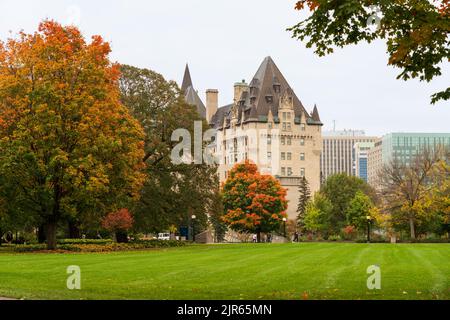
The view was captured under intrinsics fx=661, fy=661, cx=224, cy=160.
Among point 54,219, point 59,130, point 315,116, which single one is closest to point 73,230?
point 54,219

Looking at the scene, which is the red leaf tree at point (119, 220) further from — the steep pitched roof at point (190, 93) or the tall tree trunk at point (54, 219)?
the steep pitched roof at point (190, 93)

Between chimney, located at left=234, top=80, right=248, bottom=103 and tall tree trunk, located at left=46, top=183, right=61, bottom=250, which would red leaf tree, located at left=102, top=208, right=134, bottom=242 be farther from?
chimney, located at left=234, top=80, right=248, bottom=103

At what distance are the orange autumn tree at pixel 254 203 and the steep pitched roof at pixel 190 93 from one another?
71046 mm

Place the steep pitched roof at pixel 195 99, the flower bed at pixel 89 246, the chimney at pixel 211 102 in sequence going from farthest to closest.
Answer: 1. the chimney at pixel 211 102
2. the steep pitched roof at pixel 195 99
3. the flower bed at pixel 89 246

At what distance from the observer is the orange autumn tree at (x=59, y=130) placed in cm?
3841

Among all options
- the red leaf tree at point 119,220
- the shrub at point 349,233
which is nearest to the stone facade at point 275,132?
the shrub at point 349,233

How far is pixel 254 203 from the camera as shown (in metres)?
77.1

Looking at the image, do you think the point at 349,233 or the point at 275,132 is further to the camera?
the point at 275,132

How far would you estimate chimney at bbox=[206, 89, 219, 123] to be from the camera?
154m

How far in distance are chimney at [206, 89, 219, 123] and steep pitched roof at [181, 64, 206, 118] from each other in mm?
1031

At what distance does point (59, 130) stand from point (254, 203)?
135 feet

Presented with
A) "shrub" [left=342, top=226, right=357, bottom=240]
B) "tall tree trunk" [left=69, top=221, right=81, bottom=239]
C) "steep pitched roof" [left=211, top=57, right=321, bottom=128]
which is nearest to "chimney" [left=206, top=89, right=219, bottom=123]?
"steep pitched roof" [left=211, top=57, right=321, bottom=128]

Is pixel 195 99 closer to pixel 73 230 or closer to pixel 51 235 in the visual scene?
pixel 73 230
